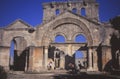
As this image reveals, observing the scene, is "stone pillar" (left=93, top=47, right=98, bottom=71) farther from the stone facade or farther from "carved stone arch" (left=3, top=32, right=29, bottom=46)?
"carved stone arch" (left=3, top=32, right=29, bottom=46)

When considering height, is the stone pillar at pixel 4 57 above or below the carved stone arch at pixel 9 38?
below

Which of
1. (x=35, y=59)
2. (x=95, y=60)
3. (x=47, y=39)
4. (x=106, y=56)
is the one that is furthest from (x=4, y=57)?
(x=106, y=56)

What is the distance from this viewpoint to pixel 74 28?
4294 centimetres

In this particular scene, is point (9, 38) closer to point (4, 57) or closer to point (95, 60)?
point (4, 57)

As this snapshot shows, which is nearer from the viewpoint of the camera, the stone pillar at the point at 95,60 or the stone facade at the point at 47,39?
the stone pillar at the point at 95,60

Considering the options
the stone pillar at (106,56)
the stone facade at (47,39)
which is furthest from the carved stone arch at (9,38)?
the stone pillar at (106,56)

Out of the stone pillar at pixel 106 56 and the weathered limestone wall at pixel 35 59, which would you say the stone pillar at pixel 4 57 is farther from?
the stone pillar at pixel 106 56

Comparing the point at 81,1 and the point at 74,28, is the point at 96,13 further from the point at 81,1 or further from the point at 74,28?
the point at 74,28

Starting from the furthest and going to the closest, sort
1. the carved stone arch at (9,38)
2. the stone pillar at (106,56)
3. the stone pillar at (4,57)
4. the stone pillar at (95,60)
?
the carved stone arch at (9,38), the stone pillar at (4,57), the stone pillar at (95,60), the stone pillar at (106,56)

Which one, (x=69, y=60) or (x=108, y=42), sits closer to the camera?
(x=108, y=42)

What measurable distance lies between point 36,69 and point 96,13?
2092 cm

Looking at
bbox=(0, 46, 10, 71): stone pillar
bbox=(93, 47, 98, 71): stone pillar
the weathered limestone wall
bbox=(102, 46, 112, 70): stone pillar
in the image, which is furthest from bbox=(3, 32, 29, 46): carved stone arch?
bbox=(102, 46, 112, 70): stone pillar

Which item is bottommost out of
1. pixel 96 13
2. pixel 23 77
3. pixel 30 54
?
pixel 23 77

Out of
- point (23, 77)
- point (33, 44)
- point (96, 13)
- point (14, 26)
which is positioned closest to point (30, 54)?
point (33, 44)
